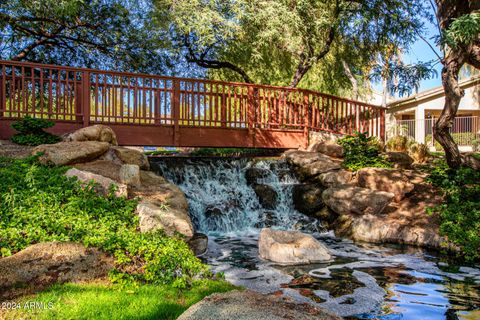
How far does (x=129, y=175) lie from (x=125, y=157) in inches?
57.9

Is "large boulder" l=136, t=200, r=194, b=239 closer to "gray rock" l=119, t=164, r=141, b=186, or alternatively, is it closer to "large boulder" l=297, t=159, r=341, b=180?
"gray rock" l=119, t=164, r=141, b=186

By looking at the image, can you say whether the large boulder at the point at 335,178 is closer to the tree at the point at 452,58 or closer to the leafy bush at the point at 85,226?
the tree at the point at 452,58

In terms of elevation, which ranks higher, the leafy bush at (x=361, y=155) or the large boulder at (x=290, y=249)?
the leafy bush at (x=361, y=155)

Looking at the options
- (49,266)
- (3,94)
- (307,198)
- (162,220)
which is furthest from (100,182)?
(307,198)

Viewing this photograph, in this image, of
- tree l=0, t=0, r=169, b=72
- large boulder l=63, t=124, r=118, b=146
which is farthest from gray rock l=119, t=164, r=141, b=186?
tree l=0, t=0, r=169, b=72

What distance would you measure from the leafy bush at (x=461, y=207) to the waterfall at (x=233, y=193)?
292cm

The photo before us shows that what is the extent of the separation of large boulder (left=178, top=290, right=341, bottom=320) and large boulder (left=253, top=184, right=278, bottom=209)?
21.6 ft

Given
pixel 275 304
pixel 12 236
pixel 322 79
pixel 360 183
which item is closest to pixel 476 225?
pixel 360 183

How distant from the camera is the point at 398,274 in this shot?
5.79m

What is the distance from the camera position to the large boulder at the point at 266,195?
33.7 feet

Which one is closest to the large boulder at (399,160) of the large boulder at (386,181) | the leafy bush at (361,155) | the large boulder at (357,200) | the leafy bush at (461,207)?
the leafy bush at (361,155)

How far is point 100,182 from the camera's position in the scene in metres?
6.79

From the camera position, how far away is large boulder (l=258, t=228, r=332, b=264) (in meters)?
6.38

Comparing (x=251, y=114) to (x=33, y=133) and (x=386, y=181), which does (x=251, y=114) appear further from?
(x=33, y=133)
